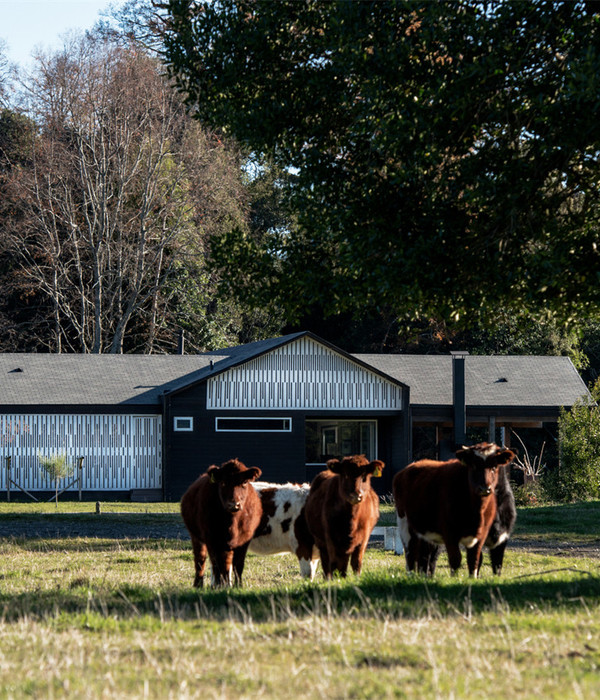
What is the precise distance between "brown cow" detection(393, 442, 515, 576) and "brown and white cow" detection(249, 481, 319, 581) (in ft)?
3.98

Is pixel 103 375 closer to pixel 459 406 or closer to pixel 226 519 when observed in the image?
pixel 459 406

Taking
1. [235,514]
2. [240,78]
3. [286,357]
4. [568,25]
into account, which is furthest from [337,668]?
[286,357]

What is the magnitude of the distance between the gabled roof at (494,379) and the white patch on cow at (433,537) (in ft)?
88.0

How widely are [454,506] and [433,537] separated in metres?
0.65

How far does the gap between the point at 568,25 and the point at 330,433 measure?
28.3 meters

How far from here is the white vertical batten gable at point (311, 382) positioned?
37844 millimetres

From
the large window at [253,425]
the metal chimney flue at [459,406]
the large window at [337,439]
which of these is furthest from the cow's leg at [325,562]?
the large window at [337,439]

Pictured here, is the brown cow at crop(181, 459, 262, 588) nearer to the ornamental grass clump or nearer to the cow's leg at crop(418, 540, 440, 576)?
the cow's leg at crop(418, 540, 440, 576)

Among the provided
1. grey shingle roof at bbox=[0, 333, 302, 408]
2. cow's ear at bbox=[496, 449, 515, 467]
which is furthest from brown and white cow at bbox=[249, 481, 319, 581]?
grey shingle roof at bbox=[0, 333, 302, 408]

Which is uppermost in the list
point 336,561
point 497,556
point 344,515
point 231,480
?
point 231,480

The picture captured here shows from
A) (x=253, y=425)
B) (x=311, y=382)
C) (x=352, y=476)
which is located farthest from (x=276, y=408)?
(x=352, y=476)

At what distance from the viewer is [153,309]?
48.8 meters

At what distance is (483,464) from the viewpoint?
10.8 m

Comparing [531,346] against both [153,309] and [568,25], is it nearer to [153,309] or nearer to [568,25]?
[153,309]
